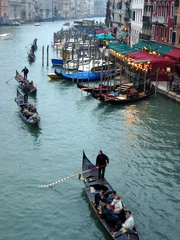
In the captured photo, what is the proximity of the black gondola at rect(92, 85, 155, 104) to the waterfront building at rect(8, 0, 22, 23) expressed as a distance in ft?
389

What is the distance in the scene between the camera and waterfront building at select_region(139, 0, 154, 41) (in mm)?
38875

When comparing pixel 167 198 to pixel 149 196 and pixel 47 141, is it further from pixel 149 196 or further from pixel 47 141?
pixel 47 141

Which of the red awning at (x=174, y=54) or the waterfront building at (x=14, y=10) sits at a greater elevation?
the waterfront building at (x=14, y=10)

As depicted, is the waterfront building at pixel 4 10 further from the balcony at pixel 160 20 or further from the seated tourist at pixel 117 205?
the seated tourist at pixel 117 205

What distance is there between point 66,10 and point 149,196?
185 metres

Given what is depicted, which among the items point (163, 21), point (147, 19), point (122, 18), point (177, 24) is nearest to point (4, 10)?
point (122, 18)

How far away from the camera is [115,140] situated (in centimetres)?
1908

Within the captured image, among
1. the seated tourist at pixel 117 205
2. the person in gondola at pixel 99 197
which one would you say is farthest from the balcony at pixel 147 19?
the seated tourist at pixel 117 205

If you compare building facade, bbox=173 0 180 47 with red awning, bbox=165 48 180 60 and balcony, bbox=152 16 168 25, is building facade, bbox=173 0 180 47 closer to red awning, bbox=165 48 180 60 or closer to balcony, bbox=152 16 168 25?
red awning, bbox=165 48 180 60

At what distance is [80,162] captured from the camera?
16469mm

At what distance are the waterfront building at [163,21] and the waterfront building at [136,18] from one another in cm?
584

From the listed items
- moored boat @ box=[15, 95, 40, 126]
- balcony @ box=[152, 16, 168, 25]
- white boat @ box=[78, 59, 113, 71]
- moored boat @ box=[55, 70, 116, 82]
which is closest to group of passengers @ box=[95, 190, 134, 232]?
moored boat @ box=[15, 95, 40, 126]

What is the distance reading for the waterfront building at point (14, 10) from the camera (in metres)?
140

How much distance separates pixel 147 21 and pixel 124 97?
54.2ft
